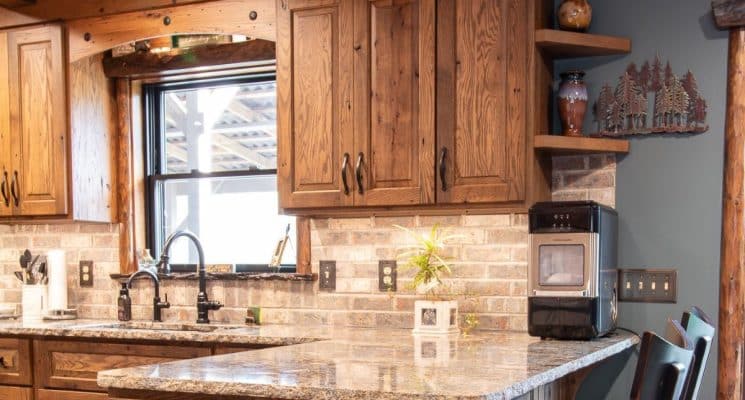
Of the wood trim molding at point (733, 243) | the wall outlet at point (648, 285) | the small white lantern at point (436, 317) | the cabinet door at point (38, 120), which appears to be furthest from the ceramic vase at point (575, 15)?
the cabinet door at point (38, 120)

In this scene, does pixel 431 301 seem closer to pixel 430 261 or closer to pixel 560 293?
pixel 430 261

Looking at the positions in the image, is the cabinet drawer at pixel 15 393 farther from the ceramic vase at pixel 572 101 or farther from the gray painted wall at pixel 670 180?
the ceramic vase at pixel 572 101

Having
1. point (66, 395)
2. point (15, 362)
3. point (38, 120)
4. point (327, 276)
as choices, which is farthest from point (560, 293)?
point (38, 120)

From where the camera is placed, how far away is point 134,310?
451 centimetres

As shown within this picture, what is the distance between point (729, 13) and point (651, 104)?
428mm

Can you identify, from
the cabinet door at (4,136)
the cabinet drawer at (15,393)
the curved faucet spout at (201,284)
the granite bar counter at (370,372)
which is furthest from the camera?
the cabinet door at (4,136)

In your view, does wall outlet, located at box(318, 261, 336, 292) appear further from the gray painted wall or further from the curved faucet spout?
the gray painted wall

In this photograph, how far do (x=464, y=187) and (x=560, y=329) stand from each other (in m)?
0.63

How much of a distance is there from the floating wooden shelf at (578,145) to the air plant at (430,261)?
55 cm

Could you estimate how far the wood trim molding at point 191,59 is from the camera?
423 centimetres

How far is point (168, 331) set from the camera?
12.7 ft

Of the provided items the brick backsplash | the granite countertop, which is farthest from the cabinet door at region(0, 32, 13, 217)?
the granite countertop

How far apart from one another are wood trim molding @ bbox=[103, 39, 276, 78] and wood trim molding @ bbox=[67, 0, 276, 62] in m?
0.20

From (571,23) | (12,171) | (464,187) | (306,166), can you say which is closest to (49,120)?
(12,171)
